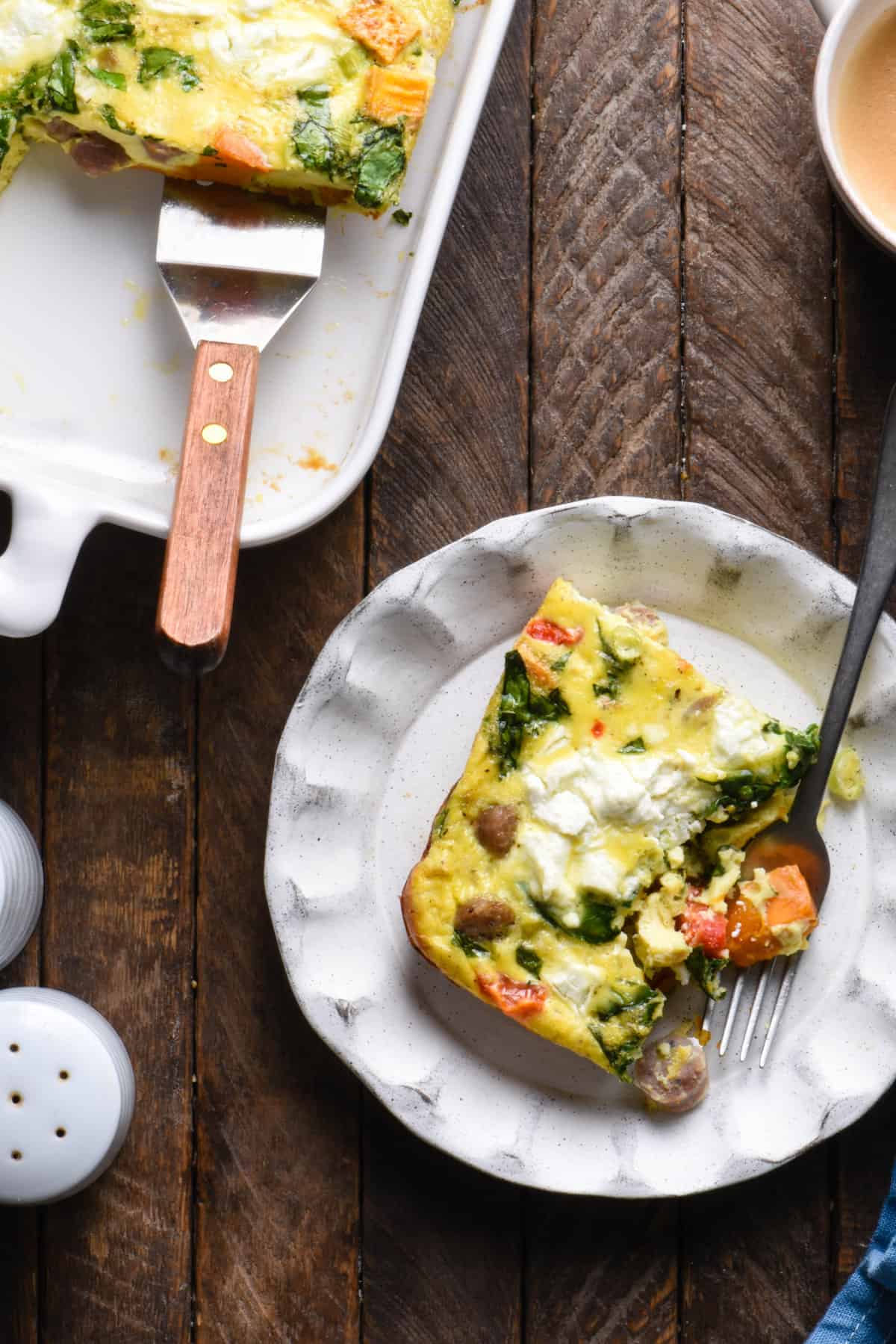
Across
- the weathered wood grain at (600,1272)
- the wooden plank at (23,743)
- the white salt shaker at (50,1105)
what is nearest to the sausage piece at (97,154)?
the wooden plank at (23,743)

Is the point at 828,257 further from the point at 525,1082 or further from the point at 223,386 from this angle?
the point at 525,1082

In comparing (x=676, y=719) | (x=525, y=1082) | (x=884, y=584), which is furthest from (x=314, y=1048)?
(x=884, y=584)

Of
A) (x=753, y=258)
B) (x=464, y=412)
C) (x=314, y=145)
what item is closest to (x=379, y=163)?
(x=314, y=145)

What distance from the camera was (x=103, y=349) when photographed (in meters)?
1.87

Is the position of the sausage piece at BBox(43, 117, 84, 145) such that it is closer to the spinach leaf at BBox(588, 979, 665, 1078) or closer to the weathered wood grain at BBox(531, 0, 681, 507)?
the weathered wood grain at BBox(531, 0, 681, 507)

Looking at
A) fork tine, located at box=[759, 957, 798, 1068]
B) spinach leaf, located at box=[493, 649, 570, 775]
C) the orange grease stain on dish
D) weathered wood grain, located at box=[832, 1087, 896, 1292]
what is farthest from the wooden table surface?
spinach leaf, located at box=[493, 649, 570, 775]

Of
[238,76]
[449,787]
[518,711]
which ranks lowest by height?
[449,787]

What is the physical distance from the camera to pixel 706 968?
1798 mm

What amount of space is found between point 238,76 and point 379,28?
0.68 feet

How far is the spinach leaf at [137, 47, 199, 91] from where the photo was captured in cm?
171

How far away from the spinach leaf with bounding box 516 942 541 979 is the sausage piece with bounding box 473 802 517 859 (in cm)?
13

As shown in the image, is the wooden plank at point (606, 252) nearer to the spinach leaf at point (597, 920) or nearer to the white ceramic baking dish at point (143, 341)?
the white ceramic baking dish at point (143, 341)

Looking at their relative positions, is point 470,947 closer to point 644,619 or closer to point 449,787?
point 449,787

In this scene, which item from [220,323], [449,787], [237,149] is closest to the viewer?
[237,149]
